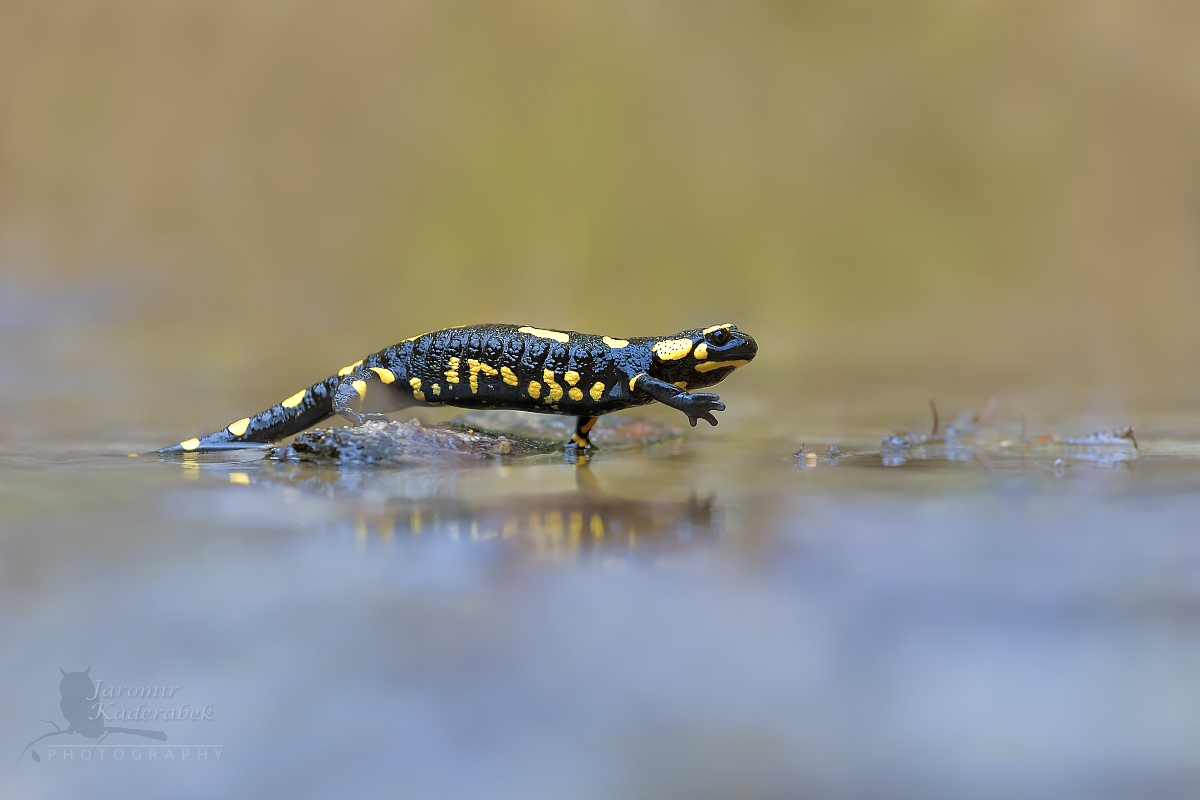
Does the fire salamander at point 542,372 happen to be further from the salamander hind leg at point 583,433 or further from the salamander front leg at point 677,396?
the salamander hind leg at point 583,433

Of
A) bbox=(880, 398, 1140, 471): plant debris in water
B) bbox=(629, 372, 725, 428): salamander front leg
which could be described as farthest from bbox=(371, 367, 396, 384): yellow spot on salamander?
bbox=(880, 398, 1140, 471): plant debris in water

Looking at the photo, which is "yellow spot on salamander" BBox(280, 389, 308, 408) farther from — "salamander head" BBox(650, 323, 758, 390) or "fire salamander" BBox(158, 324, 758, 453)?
"salamander head" BBox(650, 323, 758, 390)

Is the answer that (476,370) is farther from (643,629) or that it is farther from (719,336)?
(643,629)

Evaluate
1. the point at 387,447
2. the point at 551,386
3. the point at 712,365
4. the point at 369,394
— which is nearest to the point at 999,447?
the point at 712,365

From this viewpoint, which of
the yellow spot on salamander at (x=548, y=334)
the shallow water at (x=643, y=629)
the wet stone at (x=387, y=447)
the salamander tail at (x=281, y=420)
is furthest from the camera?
the salamander tail at (x=281, y=420)

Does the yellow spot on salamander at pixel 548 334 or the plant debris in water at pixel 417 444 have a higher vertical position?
the yellow spot on salamander at pixel 548 334

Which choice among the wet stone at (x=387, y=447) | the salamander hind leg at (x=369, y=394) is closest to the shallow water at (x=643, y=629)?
the wet stone at (x=387, y=447)
